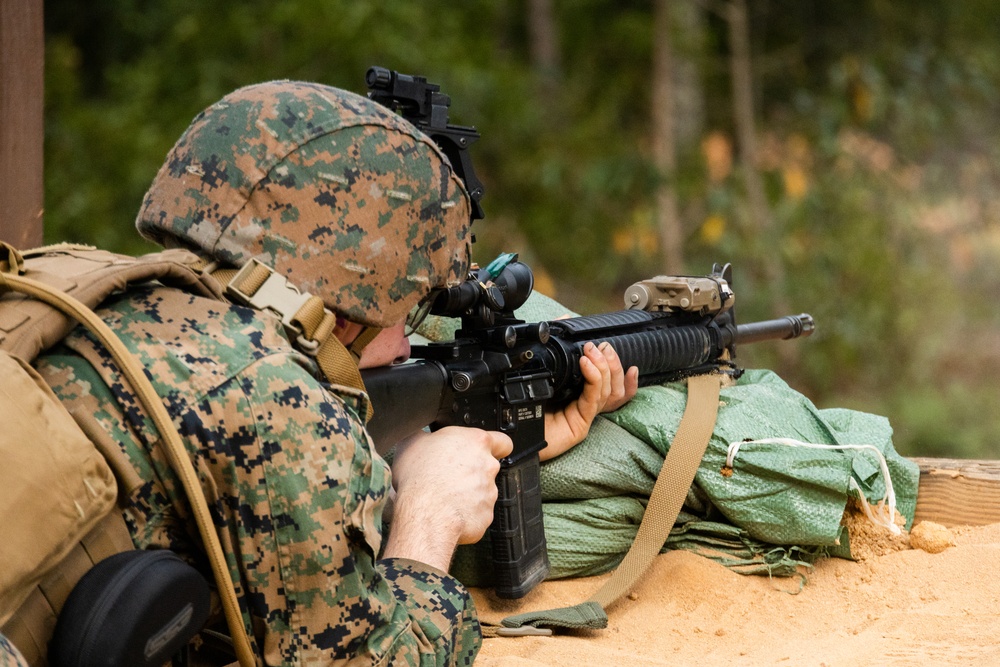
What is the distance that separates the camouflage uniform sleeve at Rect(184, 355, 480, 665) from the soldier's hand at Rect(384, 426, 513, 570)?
347 millimetres

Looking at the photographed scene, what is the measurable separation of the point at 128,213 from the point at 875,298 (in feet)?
18.5

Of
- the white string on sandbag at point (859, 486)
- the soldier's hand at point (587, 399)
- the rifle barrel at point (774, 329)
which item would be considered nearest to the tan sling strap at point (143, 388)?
the soldier's hand at point (587, 399)

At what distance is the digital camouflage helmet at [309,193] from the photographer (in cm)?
204

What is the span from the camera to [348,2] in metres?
7.87

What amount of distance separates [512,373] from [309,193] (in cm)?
108

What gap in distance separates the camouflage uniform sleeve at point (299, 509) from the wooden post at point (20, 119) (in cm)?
172

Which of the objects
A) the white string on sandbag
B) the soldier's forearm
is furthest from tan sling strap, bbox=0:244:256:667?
the white string on sandbag

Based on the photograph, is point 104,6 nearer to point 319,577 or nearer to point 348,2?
point 348,2

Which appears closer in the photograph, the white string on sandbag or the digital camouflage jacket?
the digital camouflage jacket

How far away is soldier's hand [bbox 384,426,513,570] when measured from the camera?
2332mm

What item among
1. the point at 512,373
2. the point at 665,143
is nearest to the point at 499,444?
the point at 512,373

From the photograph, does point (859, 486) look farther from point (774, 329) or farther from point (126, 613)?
point (126, 613)

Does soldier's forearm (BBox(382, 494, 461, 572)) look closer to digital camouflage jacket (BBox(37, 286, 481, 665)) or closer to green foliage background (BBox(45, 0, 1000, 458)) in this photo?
digital camouflage jacket (BBox(37, 286, 481, 665))

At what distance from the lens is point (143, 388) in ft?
5.61
